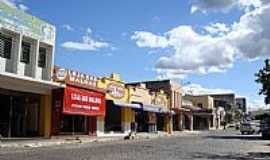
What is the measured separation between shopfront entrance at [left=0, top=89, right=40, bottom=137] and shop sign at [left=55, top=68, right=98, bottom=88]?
7.82 feet

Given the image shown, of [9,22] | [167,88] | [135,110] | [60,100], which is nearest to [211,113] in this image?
[167,88]

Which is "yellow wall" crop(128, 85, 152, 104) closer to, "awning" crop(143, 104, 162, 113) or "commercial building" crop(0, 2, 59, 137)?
"awning" crop(143, 104, 162, 113)

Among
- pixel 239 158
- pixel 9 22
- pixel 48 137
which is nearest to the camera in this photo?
pixel 239 158

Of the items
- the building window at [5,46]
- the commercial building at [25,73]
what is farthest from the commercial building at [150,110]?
the building window at [5,46]

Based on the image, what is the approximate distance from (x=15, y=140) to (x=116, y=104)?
17438 millimetres

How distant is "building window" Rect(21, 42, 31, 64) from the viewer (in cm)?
3350

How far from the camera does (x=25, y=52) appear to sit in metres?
33.8

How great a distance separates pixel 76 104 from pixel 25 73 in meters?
6.13

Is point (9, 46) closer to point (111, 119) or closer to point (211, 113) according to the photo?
point (111, 119)

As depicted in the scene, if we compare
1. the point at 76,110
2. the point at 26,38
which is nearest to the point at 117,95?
the point at 76,110

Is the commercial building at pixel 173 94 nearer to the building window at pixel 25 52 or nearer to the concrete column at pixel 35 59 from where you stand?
the concrete column at pixel 35 59

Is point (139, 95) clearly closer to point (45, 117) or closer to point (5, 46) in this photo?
point (45, 117)

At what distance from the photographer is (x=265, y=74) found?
49.1 m

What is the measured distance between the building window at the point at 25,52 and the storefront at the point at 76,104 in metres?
3.16
